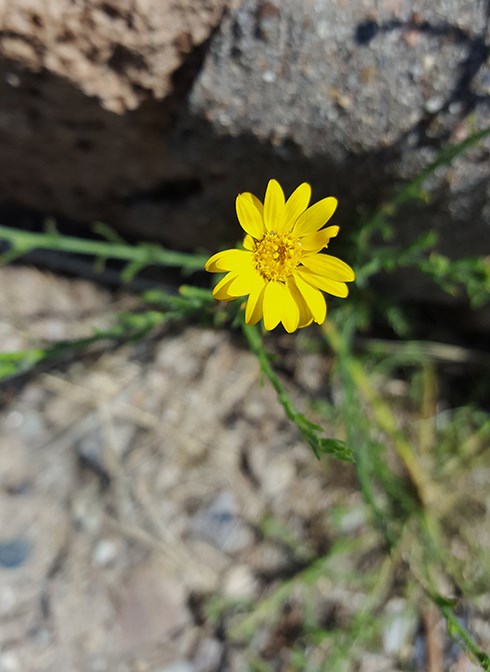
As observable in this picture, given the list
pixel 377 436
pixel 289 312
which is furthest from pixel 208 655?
pixel 289 312

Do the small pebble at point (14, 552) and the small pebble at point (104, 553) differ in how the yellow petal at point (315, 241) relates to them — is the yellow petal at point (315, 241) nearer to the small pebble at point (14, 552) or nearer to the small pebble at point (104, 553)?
the small pebble at point (104, 553)

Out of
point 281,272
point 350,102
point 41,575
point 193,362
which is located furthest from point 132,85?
point 41,575

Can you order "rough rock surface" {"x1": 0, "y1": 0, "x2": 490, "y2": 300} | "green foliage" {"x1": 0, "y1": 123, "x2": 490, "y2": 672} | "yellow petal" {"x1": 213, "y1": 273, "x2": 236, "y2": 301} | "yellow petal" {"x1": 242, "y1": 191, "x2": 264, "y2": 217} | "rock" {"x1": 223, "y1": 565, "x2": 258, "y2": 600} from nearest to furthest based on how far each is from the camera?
1. "yellow petal" {"x1": 213, "y1": 273, "x2": 236, "y2": 301}
2. "yellow petal" {"x1": 242, "y1": 191, "x2": 264, "y2": 217}
3. "rough rock surface" {"x1": 0, "y1": 0, "x2": 490, "y2": 300}
4. "green foliage" {"x1": 0, "y1": 123, "x2": 490, "y2": 672}
5. "rock" {"x1": 223, "y1": 565, "x2": 258, "y2": 600}

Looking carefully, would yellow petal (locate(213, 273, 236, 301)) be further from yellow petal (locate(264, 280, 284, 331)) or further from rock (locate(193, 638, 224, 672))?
rock (locate(193, 638, 224, 672))

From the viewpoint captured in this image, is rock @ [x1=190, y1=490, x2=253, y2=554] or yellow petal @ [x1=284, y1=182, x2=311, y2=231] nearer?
yellow petal @ [x1=284, y1=182, x2=311, y2=231]

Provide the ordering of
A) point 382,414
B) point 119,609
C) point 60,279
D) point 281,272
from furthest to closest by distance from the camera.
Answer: point 60,279 < point 382,414 < point 119,609 < point 281,272

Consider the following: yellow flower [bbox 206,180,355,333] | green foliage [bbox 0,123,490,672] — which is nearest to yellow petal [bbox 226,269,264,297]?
yellow flower [bbox 206,180,355,333]

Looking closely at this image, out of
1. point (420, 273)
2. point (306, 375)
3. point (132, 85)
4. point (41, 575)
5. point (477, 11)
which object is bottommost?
point (41, 575)

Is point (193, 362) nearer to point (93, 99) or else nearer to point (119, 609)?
point (119, 609)
